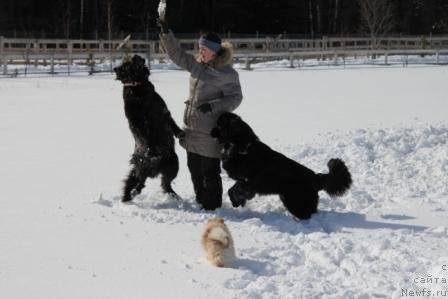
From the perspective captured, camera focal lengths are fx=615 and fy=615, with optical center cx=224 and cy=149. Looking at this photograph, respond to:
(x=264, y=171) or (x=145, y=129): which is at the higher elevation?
(x=145, y=129)

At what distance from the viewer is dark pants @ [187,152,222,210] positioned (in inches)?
232

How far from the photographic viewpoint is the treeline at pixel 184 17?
42125 mm

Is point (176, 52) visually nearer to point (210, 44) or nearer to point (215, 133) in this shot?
point (210, 44)

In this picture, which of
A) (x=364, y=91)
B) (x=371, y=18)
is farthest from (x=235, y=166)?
(x=371, y=18)

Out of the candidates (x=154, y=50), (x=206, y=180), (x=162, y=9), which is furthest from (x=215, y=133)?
(x=154, y=50)

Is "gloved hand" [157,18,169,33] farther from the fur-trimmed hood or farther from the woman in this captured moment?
the fur-trimmed hood

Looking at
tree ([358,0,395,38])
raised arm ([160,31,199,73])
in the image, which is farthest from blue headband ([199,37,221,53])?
tree ([358,0,395,38])

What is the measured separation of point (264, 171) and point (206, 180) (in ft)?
1.98

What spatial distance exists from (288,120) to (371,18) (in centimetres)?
3308

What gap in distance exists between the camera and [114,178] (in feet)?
23.6

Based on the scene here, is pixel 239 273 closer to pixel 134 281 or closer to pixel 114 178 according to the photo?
pixel 134 281

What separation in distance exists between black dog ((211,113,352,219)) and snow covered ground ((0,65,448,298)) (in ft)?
0.77

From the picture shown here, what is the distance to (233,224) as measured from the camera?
5.32 m

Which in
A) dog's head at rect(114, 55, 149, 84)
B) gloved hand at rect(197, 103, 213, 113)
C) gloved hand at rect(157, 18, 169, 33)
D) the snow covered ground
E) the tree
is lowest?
the snow covered ground
